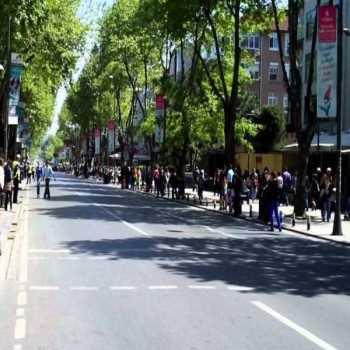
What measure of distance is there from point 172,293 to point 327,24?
16472 mm

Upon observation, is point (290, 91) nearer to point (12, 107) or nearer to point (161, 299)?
point (12, 107)

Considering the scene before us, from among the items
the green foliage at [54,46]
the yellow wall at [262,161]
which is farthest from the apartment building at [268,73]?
the green foliage at [54,46]

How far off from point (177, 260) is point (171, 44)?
125ft

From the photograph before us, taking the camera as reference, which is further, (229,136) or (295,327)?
(229,136)

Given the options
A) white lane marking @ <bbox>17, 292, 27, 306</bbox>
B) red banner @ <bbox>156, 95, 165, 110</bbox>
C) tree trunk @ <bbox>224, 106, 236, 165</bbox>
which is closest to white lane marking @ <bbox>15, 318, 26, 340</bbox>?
white lane marking @ <bbox>17, 292, 27, 306</bbox>

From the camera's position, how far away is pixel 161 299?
34.6 feet

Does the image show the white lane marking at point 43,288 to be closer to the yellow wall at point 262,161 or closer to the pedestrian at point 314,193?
the pedestrian at point 314,193

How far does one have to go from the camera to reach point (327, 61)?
25781 millimetres

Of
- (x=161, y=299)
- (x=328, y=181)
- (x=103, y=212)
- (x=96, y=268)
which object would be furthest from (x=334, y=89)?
(x=161, y=299)

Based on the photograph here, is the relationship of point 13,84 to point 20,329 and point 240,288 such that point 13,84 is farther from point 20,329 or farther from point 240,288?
point 20,329

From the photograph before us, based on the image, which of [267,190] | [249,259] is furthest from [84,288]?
[267,190]

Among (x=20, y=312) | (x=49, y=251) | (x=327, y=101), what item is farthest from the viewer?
(x=327, y=101)

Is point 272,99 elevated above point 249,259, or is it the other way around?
point 272,99

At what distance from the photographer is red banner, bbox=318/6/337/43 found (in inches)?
977
